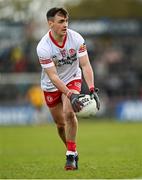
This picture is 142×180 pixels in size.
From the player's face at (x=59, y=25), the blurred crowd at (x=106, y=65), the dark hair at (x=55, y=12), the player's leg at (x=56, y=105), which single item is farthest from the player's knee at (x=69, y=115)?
the blurred crowd at (x=106, y=65)

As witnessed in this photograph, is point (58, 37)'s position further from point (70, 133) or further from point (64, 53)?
point (70, 133)

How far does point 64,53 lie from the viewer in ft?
43.7

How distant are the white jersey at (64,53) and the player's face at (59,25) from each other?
0.20 metres

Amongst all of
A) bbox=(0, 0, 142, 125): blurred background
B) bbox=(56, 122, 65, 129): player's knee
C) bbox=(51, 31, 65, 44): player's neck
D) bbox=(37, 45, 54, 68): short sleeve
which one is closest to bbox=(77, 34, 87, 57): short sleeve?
bbox=(51, 31, 65, 44): player's neck

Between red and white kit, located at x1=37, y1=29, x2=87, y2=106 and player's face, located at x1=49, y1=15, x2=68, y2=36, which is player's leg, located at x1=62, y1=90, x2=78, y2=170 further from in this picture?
player's face, located at x1=49, y1=15, x2=68, y2=36

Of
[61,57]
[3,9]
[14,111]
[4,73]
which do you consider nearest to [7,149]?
[61,57]

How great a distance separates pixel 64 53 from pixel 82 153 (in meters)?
6.31

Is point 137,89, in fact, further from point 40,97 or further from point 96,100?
point 96,100

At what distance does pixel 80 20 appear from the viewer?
1635 inches

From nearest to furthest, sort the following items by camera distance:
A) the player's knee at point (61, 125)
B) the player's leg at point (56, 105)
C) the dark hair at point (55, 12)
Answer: the dark hair at point (55, 12)
the player's leg at point (56, 105)
the player's knee at point (61, 125)

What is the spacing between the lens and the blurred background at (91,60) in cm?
3894

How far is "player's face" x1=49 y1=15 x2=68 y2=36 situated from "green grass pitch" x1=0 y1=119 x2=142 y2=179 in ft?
7.91

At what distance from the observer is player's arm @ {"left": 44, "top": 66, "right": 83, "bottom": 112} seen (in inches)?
498

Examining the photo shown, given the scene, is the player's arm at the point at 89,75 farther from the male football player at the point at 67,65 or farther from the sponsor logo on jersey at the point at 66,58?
the sponsor logo on jersey at the point at 66,58
